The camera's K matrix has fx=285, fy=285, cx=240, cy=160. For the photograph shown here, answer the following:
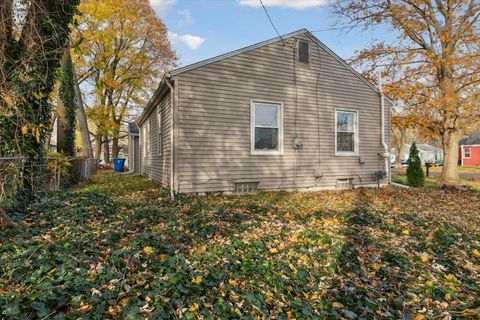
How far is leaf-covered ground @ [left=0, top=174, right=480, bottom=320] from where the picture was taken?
235 cm

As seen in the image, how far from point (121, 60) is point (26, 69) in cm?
1969

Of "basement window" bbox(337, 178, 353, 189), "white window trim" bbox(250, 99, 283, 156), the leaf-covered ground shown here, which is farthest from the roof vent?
the leaf-covered ground

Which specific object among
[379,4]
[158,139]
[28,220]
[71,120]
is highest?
[379,4]

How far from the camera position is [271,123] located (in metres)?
8.34

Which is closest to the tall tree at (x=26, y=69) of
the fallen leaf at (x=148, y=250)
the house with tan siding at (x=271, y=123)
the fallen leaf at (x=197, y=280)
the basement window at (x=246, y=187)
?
the fallen leaf at (x=148, y=250)

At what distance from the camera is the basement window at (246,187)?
8.01 metres

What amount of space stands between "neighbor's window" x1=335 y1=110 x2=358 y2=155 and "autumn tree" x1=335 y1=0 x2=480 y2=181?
20.0 feet

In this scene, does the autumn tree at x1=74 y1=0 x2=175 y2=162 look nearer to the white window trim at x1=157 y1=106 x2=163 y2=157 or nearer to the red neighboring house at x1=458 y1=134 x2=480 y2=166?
the white window trim at x1=157 y1=106 x2=163 y2=157

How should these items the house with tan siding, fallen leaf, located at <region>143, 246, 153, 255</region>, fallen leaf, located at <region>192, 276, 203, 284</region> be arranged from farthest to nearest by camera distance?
the house with tan siding → fallen leaf, located at <region>143, 246, 153, 255</region> → fallen leaf, located at <region>192, 276, 203, 284</region>

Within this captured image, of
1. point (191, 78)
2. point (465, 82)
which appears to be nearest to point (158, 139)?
point (191, 78)

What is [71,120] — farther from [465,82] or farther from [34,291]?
[465,82]

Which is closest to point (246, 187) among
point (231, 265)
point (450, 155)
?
point (231, 265)

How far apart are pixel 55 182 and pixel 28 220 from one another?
3692 millimetres

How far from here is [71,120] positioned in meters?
11.8
